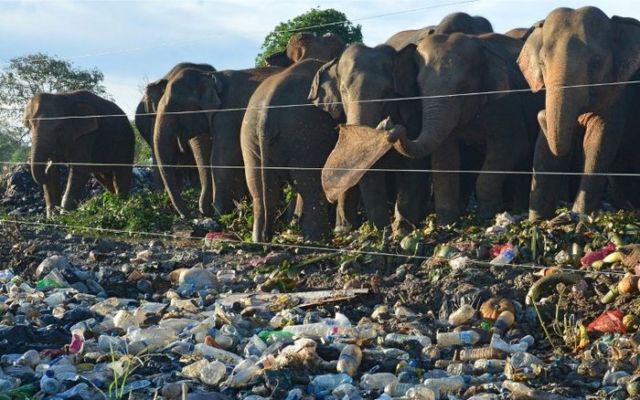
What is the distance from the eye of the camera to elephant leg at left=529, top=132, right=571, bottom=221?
11.6 metres

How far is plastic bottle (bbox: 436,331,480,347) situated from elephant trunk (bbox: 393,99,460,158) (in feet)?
12.0

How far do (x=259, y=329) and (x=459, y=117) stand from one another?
13.6 feet

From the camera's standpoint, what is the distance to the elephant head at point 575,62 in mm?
10859

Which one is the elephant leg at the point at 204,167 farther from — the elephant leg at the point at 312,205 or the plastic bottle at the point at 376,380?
the plastic bottle at the point at 376,380

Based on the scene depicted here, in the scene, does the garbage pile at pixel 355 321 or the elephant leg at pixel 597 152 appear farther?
the elephant leg at pixel 597 152

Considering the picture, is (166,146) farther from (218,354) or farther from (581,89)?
(218,354)

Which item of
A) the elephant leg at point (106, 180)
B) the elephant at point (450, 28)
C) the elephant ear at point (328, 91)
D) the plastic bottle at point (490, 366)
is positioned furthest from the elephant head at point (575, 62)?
the elephant leg at point (106, 180)

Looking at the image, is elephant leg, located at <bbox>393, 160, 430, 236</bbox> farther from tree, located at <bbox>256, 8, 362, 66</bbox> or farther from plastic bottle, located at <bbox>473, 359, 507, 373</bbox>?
tree, located at <bbox>256, 8, 362, 66</bbox>

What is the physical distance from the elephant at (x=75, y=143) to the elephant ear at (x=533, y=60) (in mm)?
8154

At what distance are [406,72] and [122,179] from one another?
8.00 m

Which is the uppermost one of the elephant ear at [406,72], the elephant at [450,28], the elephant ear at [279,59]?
the elephant at [450,28]

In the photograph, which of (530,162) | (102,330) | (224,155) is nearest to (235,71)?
(224,155)

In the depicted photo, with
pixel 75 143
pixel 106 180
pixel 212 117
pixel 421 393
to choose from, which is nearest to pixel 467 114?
pixel 212 117

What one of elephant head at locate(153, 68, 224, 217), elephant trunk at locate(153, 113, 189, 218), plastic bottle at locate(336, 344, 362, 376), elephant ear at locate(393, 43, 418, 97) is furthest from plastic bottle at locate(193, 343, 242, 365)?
elephant trunk at locate(153, 113, 189, 218)
